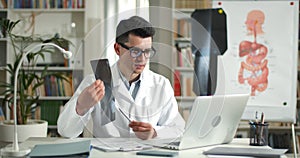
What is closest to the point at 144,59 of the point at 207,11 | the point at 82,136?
the point at 82,136

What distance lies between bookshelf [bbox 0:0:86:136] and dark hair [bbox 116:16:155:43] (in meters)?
2.66

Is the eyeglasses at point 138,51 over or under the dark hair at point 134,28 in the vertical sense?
under

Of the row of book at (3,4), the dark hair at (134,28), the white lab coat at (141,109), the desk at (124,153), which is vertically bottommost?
the desk at (124,153)

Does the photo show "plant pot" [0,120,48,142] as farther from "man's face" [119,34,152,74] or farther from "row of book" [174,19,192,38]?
"man's face" [119,34,152,74]

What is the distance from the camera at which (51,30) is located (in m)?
4.65

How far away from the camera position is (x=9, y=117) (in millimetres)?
4551

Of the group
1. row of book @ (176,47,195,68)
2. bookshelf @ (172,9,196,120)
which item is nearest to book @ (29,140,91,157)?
bookshelf @ (172,9,196,120)

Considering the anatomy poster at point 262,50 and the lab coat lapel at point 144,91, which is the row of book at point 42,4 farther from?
the lab coat lapel at point 144,91

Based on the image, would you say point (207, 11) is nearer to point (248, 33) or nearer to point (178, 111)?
point (248, 33)

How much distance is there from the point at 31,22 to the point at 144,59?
300 cm

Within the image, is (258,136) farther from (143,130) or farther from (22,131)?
(22,131)

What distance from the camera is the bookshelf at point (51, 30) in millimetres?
4562

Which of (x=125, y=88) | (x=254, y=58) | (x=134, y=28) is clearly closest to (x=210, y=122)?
(x=125, y=88)

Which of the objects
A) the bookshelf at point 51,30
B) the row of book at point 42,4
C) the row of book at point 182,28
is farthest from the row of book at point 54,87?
the row of book at point 182,28
